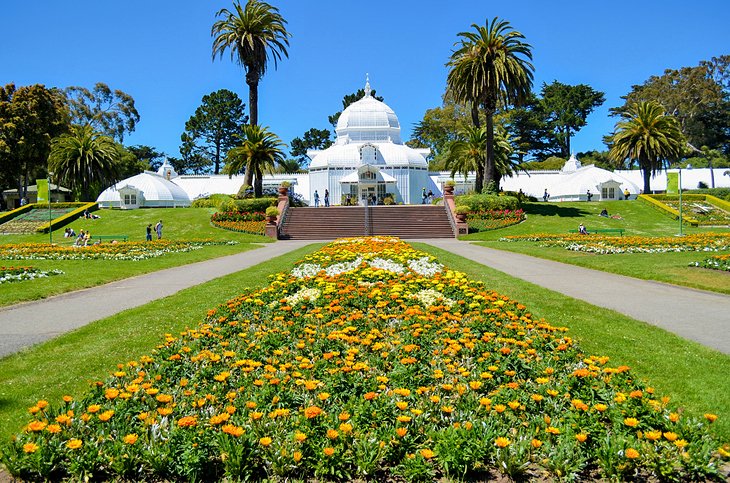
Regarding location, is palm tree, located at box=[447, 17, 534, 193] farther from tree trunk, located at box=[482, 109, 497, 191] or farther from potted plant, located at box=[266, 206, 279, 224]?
potted plant, located at box=[266, 206, 279, 224]

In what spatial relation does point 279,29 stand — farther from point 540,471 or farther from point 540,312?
point 540,471

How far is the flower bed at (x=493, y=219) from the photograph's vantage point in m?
34.8

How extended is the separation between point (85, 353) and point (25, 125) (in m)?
53.5

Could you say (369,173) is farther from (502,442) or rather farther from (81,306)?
(502,442)

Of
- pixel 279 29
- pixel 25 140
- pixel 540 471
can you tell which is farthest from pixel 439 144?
pixel 540 471

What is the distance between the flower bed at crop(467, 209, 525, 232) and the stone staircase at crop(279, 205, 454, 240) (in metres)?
1.72

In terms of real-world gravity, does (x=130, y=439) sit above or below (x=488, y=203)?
below

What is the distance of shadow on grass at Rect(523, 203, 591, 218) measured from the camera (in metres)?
38.9

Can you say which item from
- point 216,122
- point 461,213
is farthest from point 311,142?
point 461,213

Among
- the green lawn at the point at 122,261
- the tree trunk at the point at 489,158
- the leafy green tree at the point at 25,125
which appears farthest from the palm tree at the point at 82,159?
the tree trunk at the point at 489,158

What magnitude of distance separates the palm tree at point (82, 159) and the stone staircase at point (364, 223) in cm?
2198

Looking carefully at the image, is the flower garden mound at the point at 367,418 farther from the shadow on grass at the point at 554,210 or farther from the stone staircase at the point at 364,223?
the shadow on grass at the point at 554,210

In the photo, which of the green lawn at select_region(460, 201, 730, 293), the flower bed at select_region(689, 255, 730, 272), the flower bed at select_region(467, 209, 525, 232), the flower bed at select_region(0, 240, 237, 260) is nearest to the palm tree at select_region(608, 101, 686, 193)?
the green lawn at select_region(460, 201, 730, 293)

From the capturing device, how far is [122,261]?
19.5m
